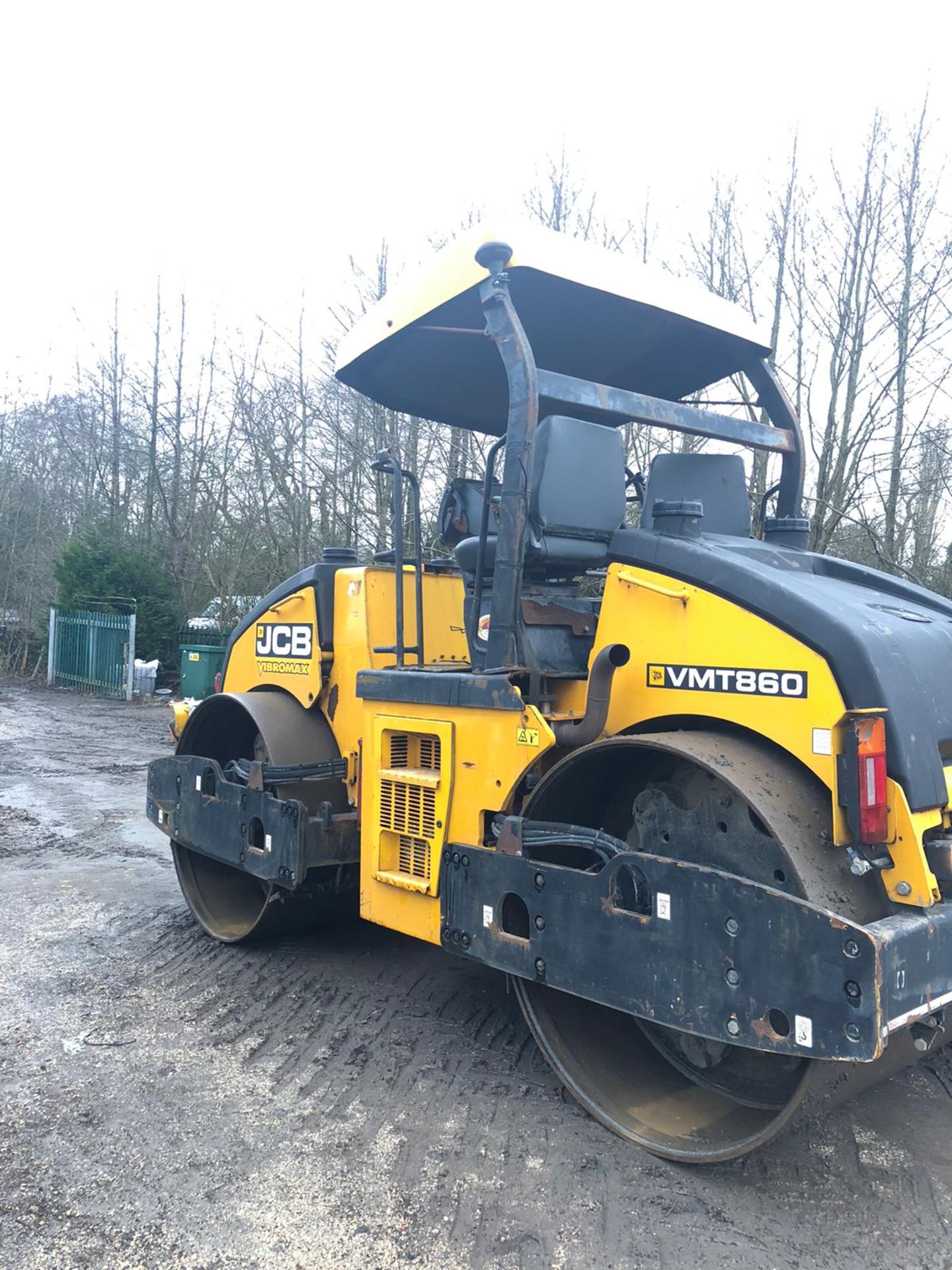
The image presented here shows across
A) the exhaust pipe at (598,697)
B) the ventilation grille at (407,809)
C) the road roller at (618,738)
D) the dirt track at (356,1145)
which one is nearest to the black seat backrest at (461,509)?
the road roller at (618,738)

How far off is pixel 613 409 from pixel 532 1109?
2.19 metres

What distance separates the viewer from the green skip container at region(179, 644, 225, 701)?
15.2 metres

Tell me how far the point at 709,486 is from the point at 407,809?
1627 millimetres

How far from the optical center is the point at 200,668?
15.3 meters

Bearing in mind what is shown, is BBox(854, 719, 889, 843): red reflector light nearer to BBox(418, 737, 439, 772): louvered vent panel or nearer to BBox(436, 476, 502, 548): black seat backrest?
BBox(418, 737, 439, 772): louvered vent panel

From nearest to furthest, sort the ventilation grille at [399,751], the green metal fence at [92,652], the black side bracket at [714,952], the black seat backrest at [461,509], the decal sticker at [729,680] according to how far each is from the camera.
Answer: the black side bracket at [714,952]
the decal sticker at [729,680]
the ventilation grille at [399,751]
the black seat backrest at [461,509]
the green metal fence at [92,652]

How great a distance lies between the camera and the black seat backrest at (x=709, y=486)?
377 cm

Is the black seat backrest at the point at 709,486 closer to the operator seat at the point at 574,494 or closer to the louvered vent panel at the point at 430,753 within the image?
the operator seat at the point at 574,494

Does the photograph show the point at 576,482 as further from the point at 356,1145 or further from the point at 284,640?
the point at 356,1145

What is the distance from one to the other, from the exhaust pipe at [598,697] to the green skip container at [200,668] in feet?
41.6

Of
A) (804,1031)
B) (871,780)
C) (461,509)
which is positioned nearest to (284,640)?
(461,509)

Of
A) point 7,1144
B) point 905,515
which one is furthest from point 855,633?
point 905,515

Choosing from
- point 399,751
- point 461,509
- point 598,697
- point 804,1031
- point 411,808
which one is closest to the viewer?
point 804,1031

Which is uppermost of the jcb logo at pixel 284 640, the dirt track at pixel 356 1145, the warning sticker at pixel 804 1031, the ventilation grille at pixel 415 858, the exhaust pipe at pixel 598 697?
the jcb logo at pixel 284 640
